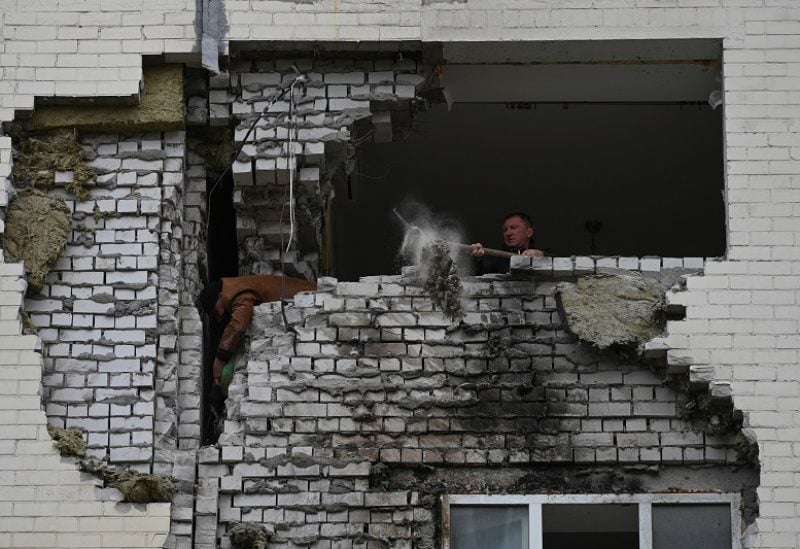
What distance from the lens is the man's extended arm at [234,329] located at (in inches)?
525

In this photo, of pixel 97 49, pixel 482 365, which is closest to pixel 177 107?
pixel 97 49

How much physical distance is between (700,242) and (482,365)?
5.94 m

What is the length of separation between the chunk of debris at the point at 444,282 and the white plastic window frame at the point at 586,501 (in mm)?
1240

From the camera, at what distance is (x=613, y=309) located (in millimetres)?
13078

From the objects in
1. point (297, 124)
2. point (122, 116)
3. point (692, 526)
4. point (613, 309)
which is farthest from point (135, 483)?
point (692, 526)

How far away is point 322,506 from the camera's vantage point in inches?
497

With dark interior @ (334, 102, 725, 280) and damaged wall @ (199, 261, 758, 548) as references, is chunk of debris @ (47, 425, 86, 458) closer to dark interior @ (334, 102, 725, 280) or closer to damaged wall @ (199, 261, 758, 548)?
damaged wall @ (199, 261, 758, 548)

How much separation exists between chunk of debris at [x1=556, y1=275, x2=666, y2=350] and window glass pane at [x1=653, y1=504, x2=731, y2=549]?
1093 millimetres

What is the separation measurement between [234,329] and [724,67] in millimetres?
3701

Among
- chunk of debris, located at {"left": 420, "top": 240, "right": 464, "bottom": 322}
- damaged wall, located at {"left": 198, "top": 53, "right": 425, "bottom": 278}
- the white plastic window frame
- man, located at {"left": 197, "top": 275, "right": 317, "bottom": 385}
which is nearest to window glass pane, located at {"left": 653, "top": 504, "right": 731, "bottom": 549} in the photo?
the white plastic window frame

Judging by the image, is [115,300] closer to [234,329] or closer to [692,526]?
[234,329]

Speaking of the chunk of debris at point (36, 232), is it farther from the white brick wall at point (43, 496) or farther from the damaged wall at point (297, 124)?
the damaged wall at point (297, 124)

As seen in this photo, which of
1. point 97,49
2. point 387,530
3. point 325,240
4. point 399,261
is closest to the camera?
point 387,530

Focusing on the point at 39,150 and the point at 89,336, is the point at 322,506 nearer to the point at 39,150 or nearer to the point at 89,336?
the point at 89,336
